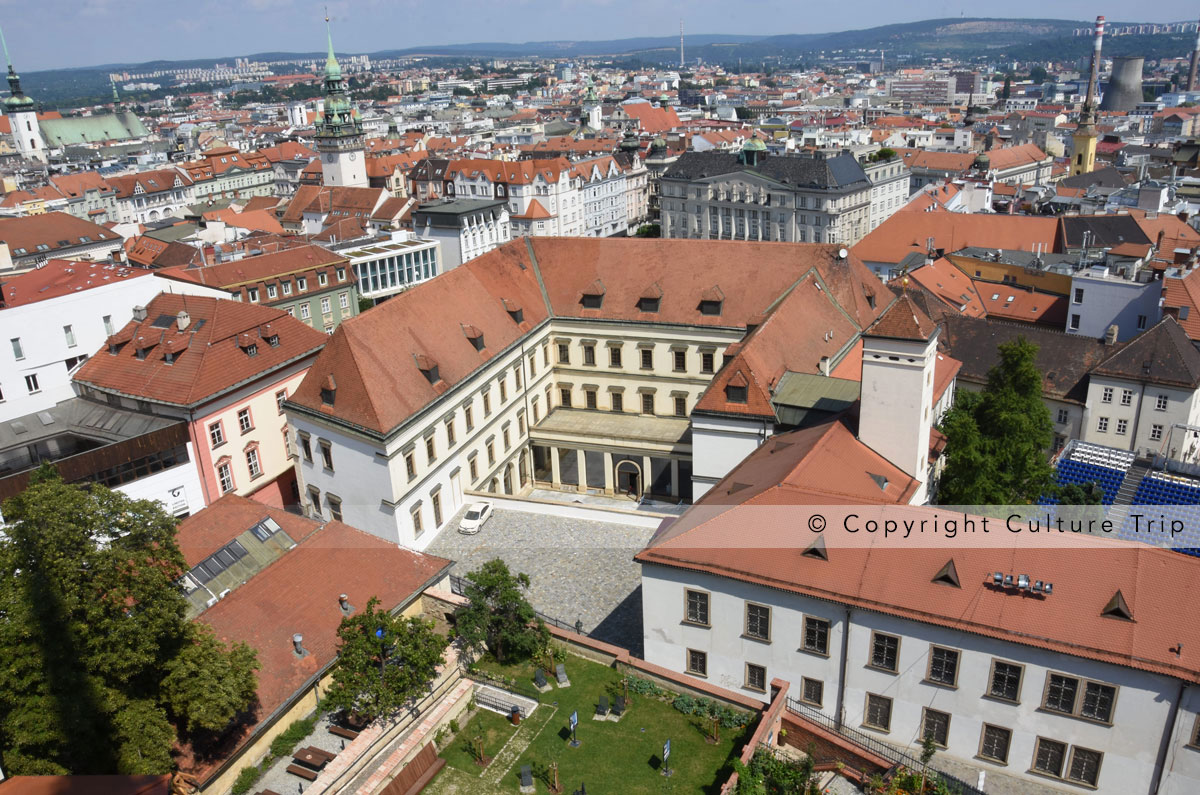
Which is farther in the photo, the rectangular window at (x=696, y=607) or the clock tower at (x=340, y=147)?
the clock tower at (x=340, y=147)

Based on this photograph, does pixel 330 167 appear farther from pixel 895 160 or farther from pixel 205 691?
pixel 205 691

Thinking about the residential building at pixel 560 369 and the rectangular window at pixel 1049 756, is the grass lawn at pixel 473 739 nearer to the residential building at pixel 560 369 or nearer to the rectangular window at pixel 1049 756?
the residential building at pixel 560 369

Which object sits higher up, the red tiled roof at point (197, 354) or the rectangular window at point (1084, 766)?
the red tiled roof at point (197, 354)

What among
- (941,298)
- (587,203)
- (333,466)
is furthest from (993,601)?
(587,203)

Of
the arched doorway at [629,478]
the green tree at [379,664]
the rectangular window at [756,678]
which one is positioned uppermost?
the green tree at [379,664]

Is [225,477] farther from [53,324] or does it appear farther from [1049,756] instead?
[1049,756]

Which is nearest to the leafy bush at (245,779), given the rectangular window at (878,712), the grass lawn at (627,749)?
the grass lawn at (627,749)
